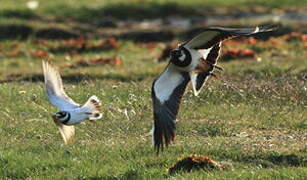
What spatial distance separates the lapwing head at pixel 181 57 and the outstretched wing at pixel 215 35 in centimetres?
7

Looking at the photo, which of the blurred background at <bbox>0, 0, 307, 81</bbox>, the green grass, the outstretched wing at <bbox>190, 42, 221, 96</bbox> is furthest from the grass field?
the blurred background at <bbox>0, 0, 307, 81</bbox>

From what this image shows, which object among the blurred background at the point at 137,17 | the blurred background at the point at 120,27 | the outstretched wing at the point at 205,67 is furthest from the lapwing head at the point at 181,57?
the blurred background at the point at 137,17

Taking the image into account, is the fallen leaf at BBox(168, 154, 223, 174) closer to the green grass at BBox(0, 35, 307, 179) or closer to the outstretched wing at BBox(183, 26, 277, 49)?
the green grass at BBox(0, 35, 307, 179)

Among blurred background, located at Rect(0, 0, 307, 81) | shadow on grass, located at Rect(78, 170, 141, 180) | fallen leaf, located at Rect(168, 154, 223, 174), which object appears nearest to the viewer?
shadow on grass, located at Rect(78, 170, 141, 180)

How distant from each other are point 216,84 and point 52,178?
16.0 feet

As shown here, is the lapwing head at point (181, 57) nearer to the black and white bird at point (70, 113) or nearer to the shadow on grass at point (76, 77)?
the black and white bird at point (70, 113)

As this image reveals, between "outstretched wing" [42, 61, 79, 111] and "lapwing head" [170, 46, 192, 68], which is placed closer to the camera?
"lapwing head" [170, 46, 192, 68]

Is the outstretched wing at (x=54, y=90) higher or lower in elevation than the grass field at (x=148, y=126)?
higher

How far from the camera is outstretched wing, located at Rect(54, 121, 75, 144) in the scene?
1034cm

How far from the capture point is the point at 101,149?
10133 millimetres

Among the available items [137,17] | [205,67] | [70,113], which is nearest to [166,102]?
[205,67]

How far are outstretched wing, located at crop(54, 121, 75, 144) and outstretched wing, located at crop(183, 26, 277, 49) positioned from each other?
1.59 metres

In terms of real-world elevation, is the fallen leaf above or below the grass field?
above

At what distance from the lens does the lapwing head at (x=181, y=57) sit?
10.0m
